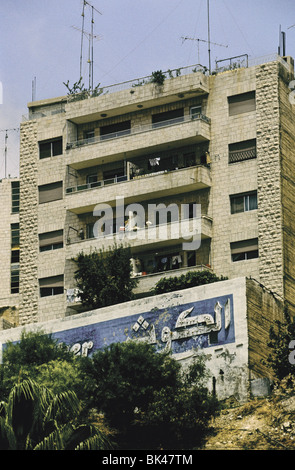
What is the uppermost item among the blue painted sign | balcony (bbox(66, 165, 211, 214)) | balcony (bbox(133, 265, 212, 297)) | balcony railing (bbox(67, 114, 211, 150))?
balcony railing (bbox(67, 114, 211, 150))

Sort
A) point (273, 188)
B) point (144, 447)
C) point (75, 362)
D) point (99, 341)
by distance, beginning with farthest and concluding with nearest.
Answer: point (273, 188), point (99, 341), point (75, 362), point (144, 447)

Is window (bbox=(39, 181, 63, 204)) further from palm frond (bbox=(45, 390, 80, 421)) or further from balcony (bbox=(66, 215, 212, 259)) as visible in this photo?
palm frond (bbox=(45, 390, 80, 421))

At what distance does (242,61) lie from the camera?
225ft

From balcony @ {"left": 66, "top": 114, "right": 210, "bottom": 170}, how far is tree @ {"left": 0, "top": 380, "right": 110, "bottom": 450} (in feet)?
90.8

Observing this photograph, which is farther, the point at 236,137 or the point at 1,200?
the point at 1,200

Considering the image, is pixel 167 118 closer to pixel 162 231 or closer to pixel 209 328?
pixel 162 231

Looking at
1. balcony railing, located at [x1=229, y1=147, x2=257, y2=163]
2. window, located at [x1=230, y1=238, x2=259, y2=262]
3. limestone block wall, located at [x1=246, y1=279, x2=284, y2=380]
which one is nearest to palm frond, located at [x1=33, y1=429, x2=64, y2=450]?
limestone block wall, located at [x1=246, y1=279, x2=284, y2=380]

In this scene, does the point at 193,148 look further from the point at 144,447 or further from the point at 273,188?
the point at 144,447

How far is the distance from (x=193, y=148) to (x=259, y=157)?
181 inches

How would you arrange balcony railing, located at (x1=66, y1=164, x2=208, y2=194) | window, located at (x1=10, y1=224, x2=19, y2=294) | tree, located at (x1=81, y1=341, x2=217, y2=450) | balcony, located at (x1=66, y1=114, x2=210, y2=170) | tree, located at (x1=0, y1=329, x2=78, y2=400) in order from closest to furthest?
tree, located at (x1=0, y1=329, x2=78, y2=400), tree, located at (x1=81, y1=341, x2=217, y2=450), balcony, located at (x1=66, y1=114, x2=210, y2=170), balcony railing, located at (x1=66, y1=164, x2=208, y2=194), window, located at (x1=10, y1=224, x2=19, y2=294)

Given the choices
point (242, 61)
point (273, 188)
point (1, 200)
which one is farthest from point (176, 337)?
point (1, 200)

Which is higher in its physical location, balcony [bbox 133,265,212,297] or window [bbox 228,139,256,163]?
window [bbox 228,139,256,163]

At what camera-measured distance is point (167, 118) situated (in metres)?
70.0

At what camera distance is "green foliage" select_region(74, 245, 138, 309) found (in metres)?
65.1
